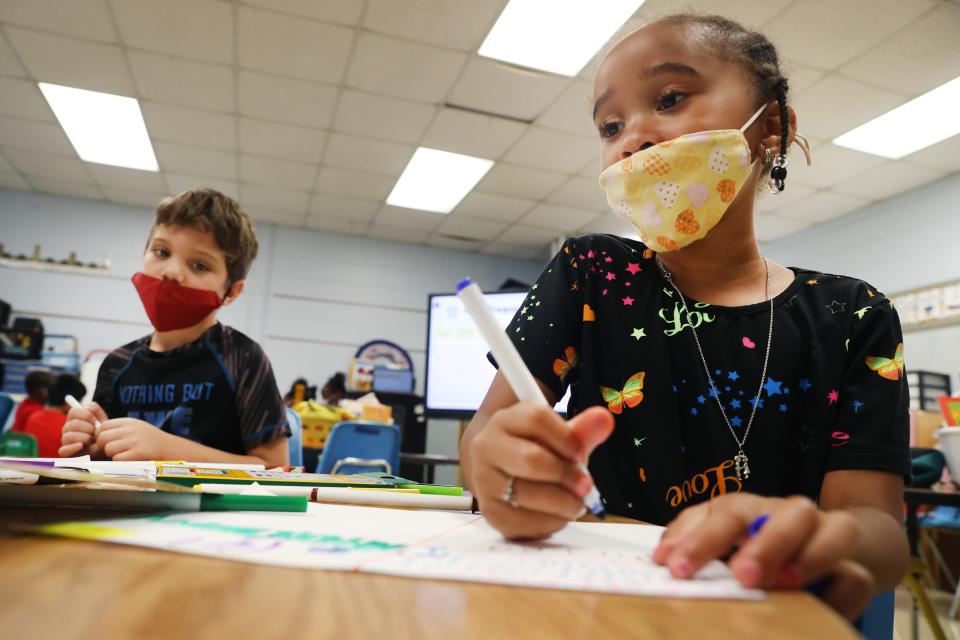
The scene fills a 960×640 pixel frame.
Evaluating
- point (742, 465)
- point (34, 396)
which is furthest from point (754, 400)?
point (34, 396)

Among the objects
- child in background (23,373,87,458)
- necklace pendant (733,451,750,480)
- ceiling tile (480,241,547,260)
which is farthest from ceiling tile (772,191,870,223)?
child in background (23,373,87,458)

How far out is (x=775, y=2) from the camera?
3068mm

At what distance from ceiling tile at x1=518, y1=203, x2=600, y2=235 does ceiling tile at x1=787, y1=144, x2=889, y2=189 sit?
5.83 feet

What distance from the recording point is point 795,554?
303 millimetres

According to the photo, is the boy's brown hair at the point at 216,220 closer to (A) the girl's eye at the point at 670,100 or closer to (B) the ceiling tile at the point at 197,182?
(A) the girl's eye at the point at 670,100

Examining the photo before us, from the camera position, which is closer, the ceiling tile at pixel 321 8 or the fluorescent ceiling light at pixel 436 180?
the ceiling tile at pixel 321 8

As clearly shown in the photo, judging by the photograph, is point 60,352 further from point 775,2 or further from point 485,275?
point 775,2

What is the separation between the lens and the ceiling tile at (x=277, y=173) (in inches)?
206

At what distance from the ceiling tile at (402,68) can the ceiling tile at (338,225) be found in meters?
2.66

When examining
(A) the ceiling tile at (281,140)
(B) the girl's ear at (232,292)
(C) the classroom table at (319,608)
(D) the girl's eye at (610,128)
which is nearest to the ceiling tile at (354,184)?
(A) the ceiling tile at (281,140)

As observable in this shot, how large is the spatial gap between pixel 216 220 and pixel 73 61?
3.33 meters

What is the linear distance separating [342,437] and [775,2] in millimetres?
2959

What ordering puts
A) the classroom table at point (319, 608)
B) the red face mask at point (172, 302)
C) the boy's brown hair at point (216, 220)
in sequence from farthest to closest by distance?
the boy's brown hair at point (216, 220)
the red face mask at point (172, 302)
the classroom table at point (319, 608)

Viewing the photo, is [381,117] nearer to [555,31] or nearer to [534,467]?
[555,31]
